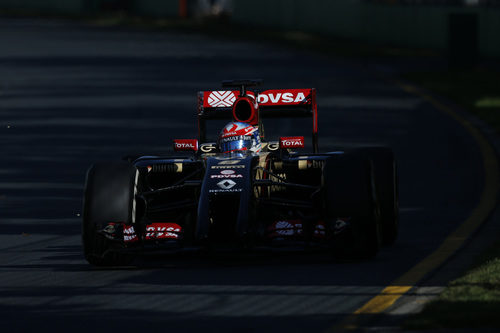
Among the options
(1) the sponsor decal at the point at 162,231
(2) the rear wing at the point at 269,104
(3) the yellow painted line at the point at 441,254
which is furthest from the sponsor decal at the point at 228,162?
(2) the rear wing at the point at 269,104

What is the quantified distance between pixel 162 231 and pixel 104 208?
0.46 meters

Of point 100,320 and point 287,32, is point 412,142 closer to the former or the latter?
point 100,320

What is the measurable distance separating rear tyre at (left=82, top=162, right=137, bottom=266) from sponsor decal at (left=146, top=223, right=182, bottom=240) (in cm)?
18

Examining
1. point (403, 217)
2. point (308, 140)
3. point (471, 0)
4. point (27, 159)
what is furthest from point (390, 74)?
point (403, 217)

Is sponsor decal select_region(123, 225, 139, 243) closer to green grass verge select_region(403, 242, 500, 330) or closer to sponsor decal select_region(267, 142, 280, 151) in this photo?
sponsor decal select_region(267, 142, 280, 151)

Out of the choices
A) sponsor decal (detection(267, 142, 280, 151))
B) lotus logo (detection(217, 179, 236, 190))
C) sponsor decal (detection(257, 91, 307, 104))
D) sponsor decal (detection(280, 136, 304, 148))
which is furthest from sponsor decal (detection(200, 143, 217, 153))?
lotus logo (detection(217, 179, 236, 190))

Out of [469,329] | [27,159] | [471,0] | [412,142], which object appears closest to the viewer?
[469,329]

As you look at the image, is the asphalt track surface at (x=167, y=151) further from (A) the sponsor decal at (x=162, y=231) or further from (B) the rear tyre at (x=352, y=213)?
(A) the sponsor decal at (x=162, y=231)

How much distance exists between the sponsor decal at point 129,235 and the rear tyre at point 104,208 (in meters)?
0.05

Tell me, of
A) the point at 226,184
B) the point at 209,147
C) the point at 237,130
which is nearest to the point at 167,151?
the point at 209,147

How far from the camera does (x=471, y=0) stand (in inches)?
1569

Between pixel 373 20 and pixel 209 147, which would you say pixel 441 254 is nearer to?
pixel 209 147

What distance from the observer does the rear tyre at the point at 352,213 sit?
32.6 ft

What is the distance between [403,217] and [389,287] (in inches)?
145
